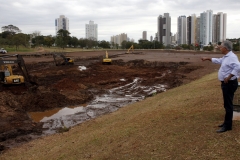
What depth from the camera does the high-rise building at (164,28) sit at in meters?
132

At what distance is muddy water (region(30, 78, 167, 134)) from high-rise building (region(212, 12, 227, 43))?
9293 cm

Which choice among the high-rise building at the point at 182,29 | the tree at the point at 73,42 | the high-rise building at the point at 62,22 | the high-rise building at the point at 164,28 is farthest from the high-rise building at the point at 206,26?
the high-rise building at the point at 62,22

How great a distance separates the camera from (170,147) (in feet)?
18.9

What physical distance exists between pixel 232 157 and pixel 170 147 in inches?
47.7

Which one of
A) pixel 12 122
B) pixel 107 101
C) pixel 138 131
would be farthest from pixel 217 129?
pixel 107 101

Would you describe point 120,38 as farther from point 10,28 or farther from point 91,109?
point 91,109

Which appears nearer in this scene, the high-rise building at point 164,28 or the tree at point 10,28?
the tree at point 10,28

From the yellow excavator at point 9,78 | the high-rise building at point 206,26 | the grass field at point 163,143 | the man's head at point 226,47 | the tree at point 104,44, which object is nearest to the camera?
the grass field at point 163,143

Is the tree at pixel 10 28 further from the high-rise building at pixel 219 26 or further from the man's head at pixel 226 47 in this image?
the man's head at pixel 226 47

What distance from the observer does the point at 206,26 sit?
108125 millimetres

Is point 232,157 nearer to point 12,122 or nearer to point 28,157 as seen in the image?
point 28,157

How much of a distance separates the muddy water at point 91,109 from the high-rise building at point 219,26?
9293 cm

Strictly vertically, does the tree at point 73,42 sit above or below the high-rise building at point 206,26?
below

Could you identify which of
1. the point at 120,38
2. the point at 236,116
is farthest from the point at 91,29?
the point at 236,116
